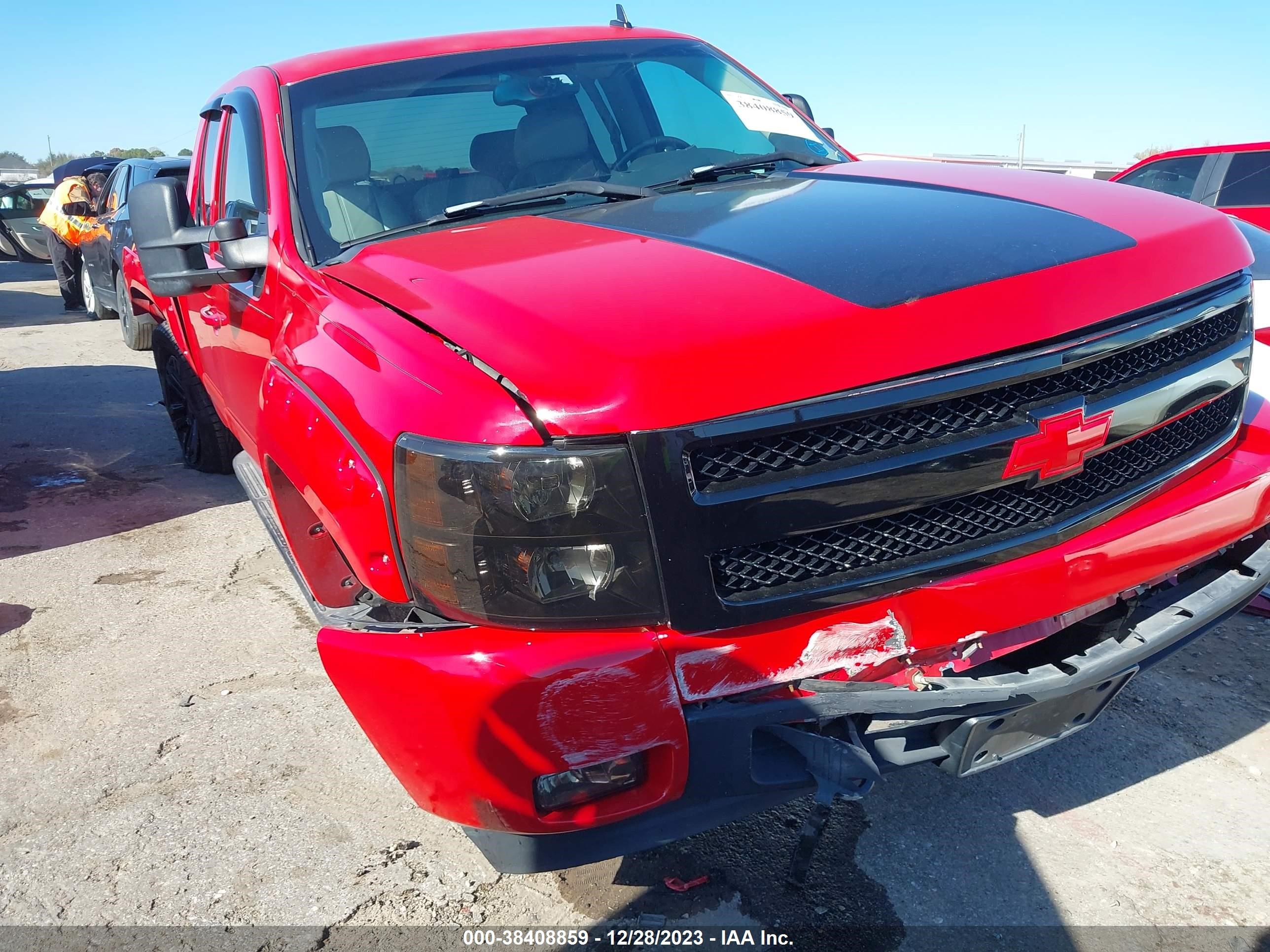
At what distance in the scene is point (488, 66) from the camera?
3.12 m

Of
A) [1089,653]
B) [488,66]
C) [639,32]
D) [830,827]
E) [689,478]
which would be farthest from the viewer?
[639,32]

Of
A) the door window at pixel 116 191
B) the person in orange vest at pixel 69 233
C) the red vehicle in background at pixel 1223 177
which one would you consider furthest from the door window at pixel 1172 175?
the person in orange vest at pixel 69 233

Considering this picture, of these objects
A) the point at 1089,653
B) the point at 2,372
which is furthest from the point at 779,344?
the point at 2,372

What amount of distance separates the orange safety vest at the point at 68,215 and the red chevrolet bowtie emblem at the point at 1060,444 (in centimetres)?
1096

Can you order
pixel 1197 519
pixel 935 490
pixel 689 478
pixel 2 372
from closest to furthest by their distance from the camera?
pixel 689 478 < pixel 935 490 < pixel 1197 519 < pixel 2 372

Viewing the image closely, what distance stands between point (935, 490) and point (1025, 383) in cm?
26

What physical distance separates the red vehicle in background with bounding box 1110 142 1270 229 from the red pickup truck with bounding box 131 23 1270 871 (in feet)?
20.5

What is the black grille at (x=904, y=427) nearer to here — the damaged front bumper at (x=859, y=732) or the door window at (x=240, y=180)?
the damaged front bumper at (x=859, y=732)

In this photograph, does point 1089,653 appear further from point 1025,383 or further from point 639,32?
point 639,32

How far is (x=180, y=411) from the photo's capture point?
5.59 m

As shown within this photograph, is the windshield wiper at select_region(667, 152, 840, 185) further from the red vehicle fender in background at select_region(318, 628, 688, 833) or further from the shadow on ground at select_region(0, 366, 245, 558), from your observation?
the shadow on ground at select_region(0, 366, 245, 558)

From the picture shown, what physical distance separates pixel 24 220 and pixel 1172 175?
16.4 meters

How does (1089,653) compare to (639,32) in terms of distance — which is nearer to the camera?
(1089,653)

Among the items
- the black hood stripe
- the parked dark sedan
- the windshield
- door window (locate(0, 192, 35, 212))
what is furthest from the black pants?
the black hood stripe
